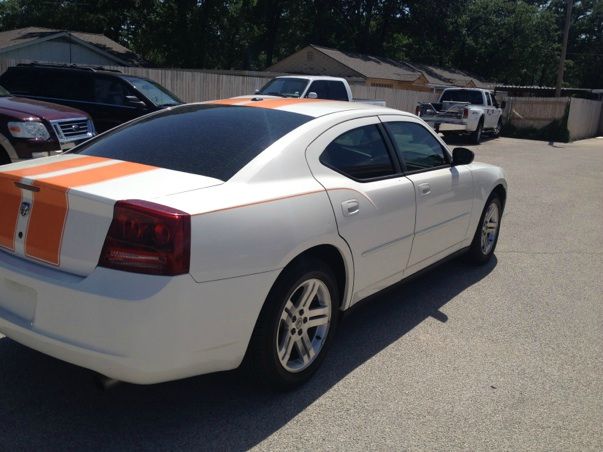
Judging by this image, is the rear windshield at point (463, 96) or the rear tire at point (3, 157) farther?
the rear windshield at point (463, 96)

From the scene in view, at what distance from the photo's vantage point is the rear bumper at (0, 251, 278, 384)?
8.31 ft

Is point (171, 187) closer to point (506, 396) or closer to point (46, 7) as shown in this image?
point (506, 396)

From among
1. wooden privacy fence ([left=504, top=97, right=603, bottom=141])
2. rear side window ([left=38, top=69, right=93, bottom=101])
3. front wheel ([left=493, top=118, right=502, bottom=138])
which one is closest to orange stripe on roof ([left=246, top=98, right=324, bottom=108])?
rear side window ([left=38, top=69, right=93, bottom=101])

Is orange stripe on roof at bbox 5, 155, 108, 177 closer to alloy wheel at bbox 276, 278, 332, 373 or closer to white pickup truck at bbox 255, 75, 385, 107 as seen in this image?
alloy wheel at bbox 276, 278, 332, 373

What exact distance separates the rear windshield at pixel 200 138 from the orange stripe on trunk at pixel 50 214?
0.41 metres

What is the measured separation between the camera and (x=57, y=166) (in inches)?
126

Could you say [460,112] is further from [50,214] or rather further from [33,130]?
[50,214]

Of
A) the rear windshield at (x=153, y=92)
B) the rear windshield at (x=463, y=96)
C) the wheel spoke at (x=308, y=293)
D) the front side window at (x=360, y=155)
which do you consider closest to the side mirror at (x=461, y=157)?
the front side window at (x=360, y=155)

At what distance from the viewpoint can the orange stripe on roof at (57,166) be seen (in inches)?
120

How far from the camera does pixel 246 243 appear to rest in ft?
9.14

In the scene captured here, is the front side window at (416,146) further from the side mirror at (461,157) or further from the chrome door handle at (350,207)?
the chrome door handle at (350,207)

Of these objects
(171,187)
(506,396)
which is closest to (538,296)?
(506,396)

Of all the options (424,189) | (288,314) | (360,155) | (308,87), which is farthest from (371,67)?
(288,314)

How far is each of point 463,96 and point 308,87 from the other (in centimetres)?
981
